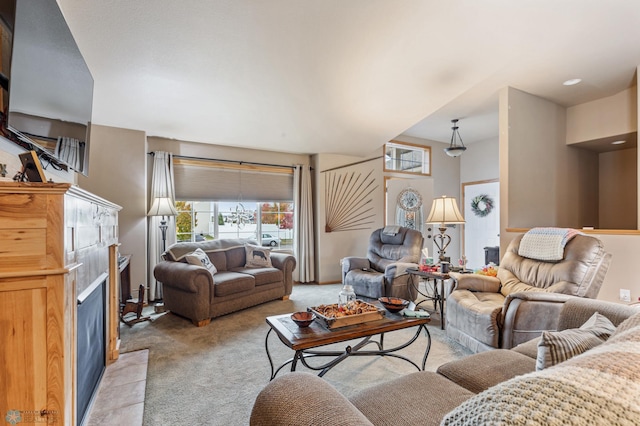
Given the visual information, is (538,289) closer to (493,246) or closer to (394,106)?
(394,106)

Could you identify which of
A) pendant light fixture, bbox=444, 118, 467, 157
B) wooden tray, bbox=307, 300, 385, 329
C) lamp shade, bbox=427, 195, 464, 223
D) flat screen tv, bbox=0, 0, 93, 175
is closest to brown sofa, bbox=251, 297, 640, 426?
wooden tray, bbox=307, 300, 385, 329

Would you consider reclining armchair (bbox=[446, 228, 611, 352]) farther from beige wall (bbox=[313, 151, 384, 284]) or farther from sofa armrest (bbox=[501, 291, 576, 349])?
beige wall (bbox=[313, 151, 384, 284])

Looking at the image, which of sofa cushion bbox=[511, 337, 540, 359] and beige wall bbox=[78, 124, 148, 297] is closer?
sofa cushion bbox=[511, 337, 540, 359]

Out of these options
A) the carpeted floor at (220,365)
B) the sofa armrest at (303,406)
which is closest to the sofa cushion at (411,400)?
the sofa armrest at (303,406)

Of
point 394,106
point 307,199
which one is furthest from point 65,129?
point 307,199

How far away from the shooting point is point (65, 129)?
164 centimetres

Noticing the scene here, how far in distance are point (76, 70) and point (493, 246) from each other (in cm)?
651

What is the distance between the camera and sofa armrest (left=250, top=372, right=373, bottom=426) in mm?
812

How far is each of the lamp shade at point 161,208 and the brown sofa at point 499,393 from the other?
331 cm

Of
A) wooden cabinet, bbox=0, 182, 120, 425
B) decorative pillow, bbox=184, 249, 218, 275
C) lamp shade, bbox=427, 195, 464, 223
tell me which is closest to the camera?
wooden cabinet, bbox=0, 182, 120, 425

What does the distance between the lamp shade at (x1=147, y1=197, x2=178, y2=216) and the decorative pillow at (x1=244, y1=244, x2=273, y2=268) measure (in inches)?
43.4

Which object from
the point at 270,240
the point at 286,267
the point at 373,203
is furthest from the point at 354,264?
the point at 373,203

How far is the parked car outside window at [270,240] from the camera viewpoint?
5251 mm

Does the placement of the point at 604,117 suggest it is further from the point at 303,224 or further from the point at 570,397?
the point at 570,397
